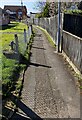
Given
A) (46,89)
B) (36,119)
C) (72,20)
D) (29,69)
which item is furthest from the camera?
(72,20)

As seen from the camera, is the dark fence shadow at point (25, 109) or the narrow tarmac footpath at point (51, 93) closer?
the dark fence shadow at point (25, 109)

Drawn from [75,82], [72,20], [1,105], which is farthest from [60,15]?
[1,105]

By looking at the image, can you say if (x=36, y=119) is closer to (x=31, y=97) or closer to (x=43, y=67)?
(x=31, y=97)

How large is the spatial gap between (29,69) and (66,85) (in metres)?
2.30

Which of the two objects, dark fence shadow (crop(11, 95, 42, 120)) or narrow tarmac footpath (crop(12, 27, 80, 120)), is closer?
dark fence shadow (crop(11, 95, 42, 120))

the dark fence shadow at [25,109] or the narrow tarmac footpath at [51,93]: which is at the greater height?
the dark fence shadow at [25,109]

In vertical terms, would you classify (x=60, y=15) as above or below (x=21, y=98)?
above

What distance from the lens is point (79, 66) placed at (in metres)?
7.87

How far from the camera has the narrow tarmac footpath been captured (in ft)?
16.5

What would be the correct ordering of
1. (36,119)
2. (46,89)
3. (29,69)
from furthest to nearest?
(29,69) < (46,89) < (36,119)

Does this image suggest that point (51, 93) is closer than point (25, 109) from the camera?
No

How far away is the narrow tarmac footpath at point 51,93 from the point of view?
504cm

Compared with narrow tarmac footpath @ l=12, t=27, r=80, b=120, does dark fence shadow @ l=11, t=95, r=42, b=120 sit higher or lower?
higher

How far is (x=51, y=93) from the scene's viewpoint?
20.1 ft
